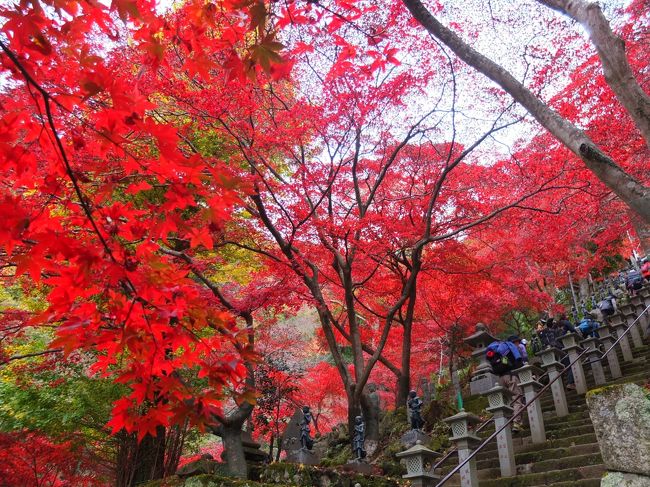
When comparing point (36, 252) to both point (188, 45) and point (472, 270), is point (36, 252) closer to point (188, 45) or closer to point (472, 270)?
point (188, 45)

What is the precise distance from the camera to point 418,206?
12680 millimetres

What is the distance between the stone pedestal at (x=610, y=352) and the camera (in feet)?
31.7

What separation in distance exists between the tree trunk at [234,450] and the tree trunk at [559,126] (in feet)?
24.9

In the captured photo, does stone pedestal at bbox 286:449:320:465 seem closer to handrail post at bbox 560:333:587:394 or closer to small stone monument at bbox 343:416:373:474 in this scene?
small stone monument at bbox 343:416:373:474

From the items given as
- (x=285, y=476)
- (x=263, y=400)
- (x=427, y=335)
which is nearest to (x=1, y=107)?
(x=285, y=476)

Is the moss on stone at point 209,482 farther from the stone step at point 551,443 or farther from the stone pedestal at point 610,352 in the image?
the stone pedestal at point 610,352

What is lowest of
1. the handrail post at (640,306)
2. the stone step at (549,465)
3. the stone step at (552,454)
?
the stone step at (549,465)

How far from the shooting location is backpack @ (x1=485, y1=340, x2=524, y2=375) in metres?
8.91

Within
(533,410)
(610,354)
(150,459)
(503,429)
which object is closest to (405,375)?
(610,354)

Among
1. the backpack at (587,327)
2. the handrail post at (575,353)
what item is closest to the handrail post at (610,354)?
the backpack at (587,327)

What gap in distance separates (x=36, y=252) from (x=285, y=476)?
22.9ft

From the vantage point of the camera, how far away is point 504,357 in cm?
891

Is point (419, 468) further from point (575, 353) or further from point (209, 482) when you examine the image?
point (575, 353)

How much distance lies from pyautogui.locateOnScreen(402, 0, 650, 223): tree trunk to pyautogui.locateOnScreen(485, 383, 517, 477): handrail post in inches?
153
